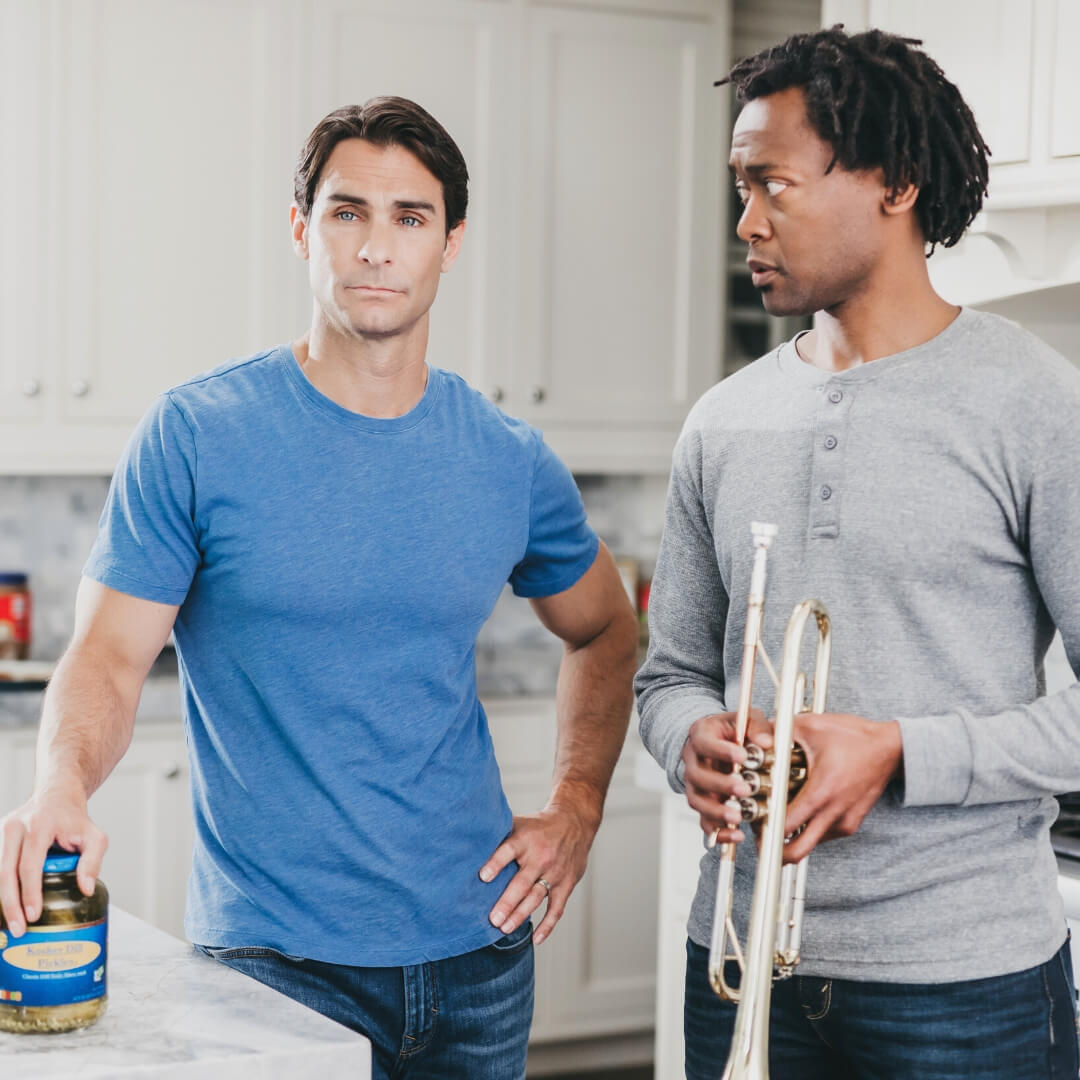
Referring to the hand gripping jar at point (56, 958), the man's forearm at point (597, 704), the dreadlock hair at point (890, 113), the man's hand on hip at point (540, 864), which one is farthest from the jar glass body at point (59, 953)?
the dreadlock hair at point (890, 113)

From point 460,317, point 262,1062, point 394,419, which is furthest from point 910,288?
point 460,317

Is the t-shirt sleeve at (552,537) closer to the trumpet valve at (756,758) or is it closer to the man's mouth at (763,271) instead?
the man's mouth at (763,271)

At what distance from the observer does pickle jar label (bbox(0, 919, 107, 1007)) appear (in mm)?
1069

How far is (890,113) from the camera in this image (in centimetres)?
131

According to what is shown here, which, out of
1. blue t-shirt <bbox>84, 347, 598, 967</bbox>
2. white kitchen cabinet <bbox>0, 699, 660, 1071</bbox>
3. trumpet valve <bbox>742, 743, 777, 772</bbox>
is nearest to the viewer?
trumpet valve <bbox>742, 743, 777, 772</bbox>

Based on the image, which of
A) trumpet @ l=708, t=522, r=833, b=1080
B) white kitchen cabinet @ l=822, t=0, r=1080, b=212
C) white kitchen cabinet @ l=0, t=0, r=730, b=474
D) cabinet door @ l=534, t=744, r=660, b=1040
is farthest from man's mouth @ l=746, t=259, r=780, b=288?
cabinet door @ l=534, t=744, r=660, b=1040

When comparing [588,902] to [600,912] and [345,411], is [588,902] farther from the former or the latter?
[345,411]

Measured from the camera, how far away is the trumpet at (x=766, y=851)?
1.07 meters

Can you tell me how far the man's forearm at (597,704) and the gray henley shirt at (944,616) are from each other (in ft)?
1.19

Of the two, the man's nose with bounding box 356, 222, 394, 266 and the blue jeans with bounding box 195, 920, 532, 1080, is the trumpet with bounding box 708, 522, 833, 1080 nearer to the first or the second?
the blue jeans with bounding box 195, 920, 532, 1080

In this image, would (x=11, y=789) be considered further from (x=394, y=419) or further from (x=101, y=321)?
(x=394, y=419)

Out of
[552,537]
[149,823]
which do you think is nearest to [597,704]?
[552,537]

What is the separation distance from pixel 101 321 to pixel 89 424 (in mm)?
207

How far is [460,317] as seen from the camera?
3379mm
